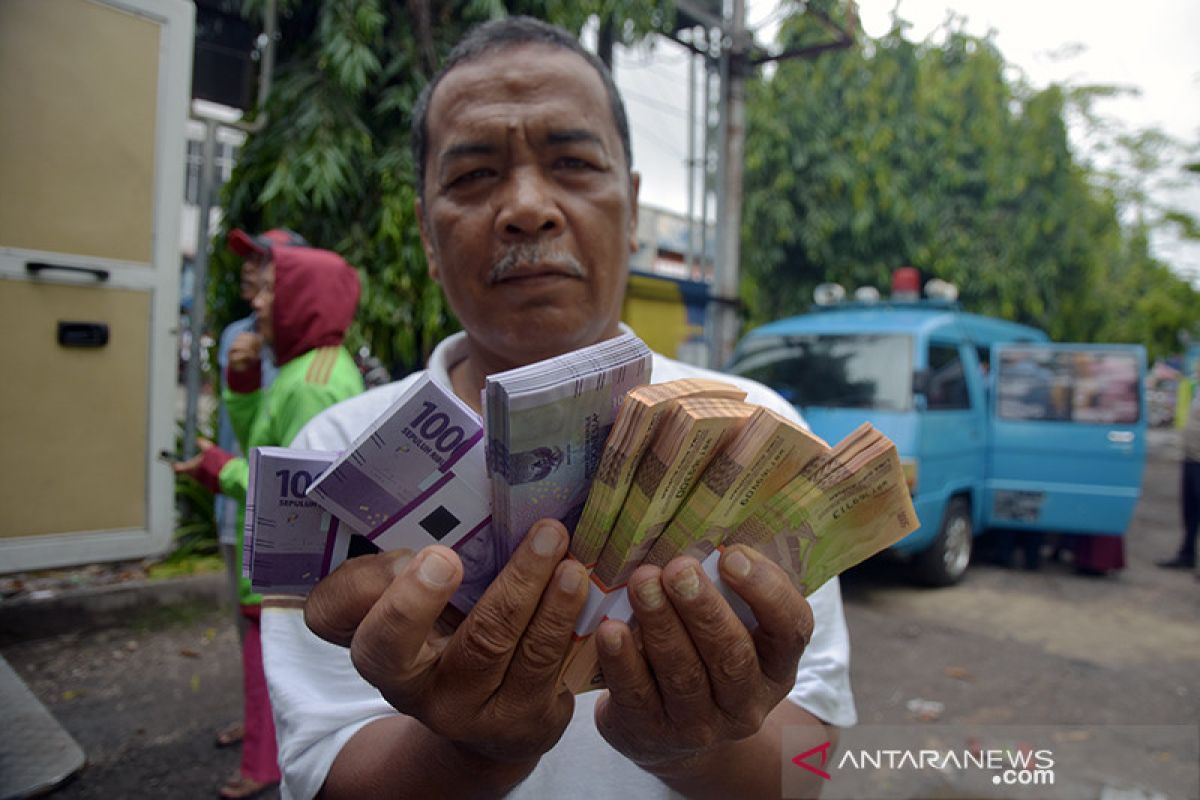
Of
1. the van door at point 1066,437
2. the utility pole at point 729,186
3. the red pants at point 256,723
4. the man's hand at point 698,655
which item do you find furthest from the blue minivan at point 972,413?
the man's hand at point 698,655

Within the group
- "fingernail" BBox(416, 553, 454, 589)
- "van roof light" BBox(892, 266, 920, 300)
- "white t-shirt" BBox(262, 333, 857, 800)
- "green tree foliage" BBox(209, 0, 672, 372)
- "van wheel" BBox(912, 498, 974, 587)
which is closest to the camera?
"fingernail" BBox(416, 553, 454, 589)

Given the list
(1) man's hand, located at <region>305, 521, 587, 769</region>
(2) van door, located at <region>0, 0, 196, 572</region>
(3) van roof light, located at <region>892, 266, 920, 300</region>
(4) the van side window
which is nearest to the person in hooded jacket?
(2) van door, located at <region>0, 0, 196, 572</region>

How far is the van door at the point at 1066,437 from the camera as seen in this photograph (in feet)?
20.3

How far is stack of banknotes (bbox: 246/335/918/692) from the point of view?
81 cm

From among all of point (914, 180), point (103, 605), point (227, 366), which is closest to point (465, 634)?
point (227, 366)

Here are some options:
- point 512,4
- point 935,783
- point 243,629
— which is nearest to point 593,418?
point 243,629

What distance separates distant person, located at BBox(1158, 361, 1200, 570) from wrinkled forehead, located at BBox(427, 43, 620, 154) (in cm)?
726

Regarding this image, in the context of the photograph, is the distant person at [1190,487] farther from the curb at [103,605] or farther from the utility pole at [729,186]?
the curb at [103,605]

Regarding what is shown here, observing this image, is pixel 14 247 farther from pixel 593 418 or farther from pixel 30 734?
pixel 593 418

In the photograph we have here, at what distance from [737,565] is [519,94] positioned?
873mm

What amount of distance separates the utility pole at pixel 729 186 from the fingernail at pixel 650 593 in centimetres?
675

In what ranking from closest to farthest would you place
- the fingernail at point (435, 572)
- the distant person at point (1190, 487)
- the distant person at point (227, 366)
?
the fingernail at point (435, 572) → the distant person at point (227, 366) → the distant person at point (1190, 487)

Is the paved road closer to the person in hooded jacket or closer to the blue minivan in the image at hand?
the person in hooded jacket

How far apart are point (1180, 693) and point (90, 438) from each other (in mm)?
5651
